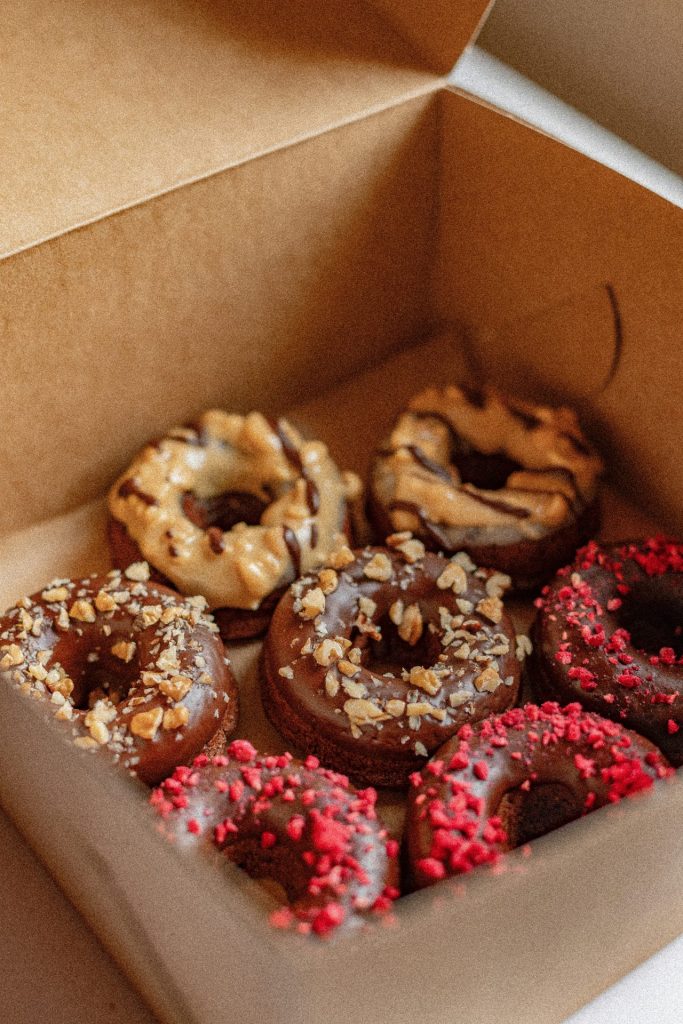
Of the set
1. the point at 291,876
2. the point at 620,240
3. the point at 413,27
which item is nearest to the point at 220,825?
the point at 291,876

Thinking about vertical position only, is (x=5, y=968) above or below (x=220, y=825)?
below

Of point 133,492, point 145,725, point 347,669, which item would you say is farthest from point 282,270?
point 145,725

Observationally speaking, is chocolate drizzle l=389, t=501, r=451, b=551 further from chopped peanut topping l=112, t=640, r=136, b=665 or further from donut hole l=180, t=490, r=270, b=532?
chopped peanut topping l=112, t=640, r=136, b=665

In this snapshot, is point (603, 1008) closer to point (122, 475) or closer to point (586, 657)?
point (586, 657)

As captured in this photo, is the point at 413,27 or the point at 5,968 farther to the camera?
the point at 413,27

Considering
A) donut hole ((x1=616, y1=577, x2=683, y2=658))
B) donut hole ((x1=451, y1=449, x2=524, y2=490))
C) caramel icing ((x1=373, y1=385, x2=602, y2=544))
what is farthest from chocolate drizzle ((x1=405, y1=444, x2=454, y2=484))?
donut hole ((x1=616, y1=577, x2=683, y2=658))

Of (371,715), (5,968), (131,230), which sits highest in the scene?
(131,230)
